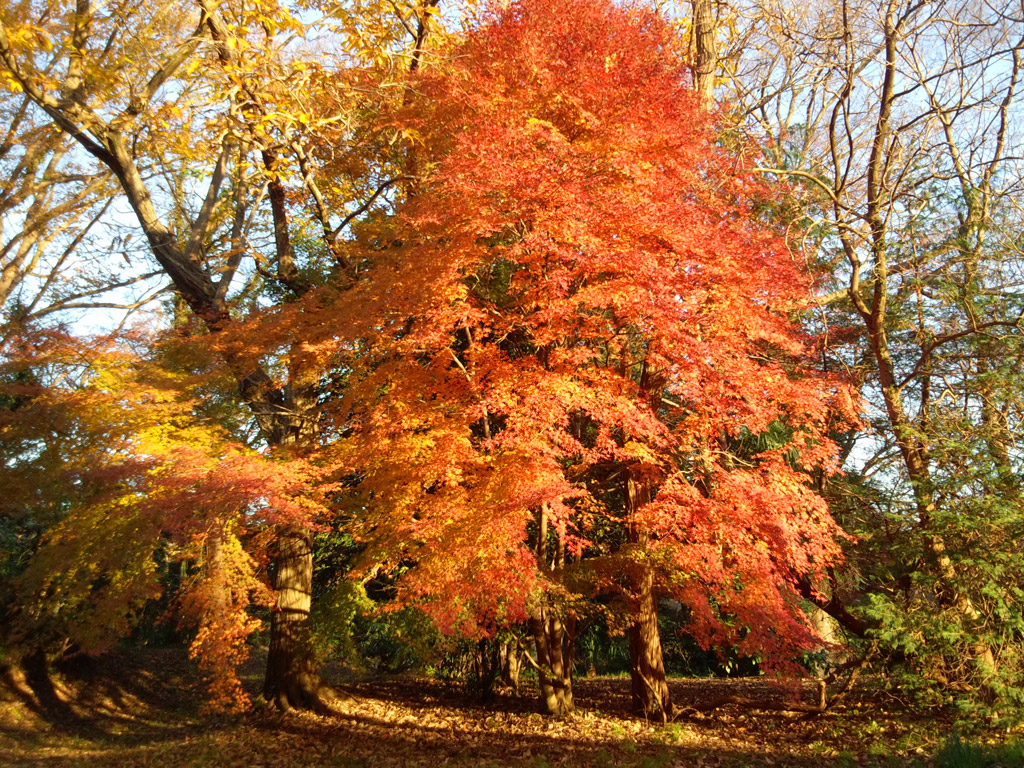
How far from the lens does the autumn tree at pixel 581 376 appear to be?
281 inches

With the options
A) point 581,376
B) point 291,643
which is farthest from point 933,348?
point 291,643

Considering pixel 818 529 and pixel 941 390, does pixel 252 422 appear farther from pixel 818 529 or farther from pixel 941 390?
pixel 941 390

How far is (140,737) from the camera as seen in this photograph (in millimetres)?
10859

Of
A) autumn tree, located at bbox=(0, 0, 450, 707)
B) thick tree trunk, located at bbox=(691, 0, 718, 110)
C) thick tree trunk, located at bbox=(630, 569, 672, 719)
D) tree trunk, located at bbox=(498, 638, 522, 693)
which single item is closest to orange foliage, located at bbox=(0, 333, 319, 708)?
autumn tree, located at bbox=(0, 0, 450, 707)

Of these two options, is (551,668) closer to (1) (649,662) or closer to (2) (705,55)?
(1) (649,662)

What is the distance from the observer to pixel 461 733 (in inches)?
362

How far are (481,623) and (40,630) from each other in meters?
9.07

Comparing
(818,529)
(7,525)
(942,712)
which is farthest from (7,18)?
(942,712)

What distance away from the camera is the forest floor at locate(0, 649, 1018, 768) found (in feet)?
24.5

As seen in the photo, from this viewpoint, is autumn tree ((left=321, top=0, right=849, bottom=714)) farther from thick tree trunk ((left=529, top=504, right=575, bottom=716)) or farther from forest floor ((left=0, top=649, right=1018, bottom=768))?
forest floor ((left=0, top=649, right=1018, bottom=768))

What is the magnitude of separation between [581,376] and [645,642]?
4.06 metres

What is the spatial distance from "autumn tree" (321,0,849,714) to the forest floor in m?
0.89

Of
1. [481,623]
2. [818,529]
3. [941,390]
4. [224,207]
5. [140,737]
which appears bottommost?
[140,737]

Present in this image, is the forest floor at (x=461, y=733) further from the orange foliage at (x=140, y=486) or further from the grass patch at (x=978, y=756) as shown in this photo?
the orange foliage at (x=140, y=486)
